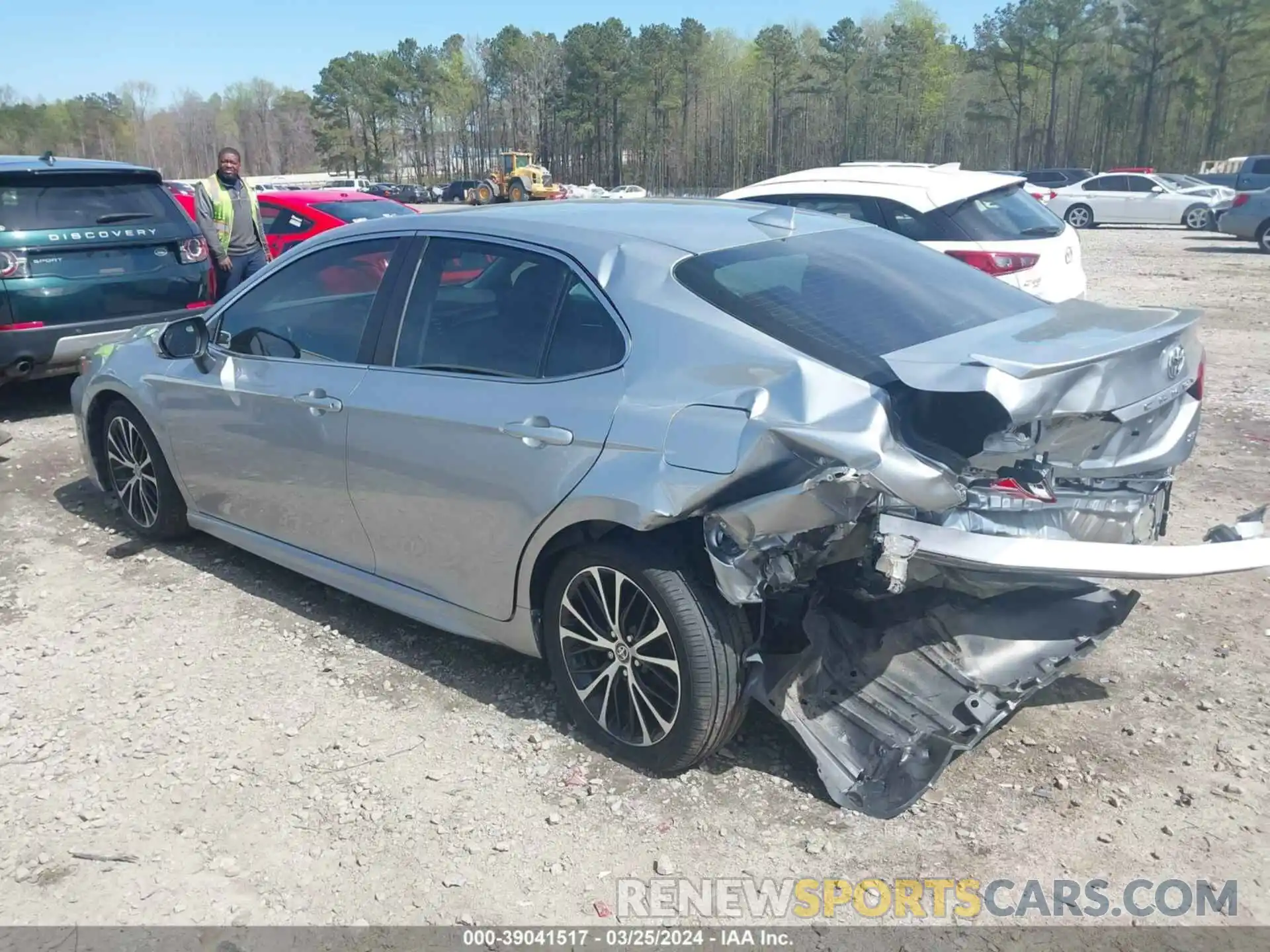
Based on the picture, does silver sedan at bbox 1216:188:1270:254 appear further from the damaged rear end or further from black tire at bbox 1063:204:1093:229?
the damaged rear end

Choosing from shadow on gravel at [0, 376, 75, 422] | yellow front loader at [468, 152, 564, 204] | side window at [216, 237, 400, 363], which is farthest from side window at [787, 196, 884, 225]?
yellow front loader at [468, 152, 564, 204]

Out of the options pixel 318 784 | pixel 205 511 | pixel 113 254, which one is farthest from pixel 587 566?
pixel 113 254

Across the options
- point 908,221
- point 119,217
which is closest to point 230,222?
point 119,217

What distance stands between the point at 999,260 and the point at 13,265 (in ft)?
23.6

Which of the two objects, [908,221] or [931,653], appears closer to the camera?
[931,653]

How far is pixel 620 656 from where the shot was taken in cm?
325

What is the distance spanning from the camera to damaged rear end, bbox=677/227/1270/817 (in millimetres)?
2682

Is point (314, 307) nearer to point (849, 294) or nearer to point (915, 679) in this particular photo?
point (849, 294)

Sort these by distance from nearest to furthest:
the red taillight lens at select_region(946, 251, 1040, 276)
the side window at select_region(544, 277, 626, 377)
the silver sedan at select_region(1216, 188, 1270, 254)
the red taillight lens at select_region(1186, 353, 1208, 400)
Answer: the side window at select_region(544, 277, 626, 377) → the red taillight lens at select_region(1186, 353, 1208, 400) → the red taillight lens at select_region(946, 251, 1040, 276) → the silver sedan at select_region(1216, 188, 1270, 254)

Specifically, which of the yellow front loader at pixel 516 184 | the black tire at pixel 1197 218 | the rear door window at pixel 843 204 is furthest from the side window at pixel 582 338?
the yellow front loader at pixel 516 184

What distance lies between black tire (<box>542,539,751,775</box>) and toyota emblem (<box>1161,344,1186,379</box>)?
1.50 m

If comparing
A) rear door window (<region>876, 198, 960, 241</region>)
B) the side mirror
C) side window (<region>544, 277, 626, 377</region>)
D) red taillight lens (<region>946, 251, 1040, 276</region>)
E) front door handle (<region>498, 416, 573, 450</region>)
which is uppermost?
rear door window (<region>876, 198, 960, 241</region>)

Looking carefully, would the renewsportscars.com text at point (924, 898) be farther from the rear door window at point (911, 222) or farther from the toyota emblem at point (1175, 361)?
the rear door window at point (911, 222)

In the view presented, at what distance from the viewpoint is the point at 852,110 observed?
7225cm
